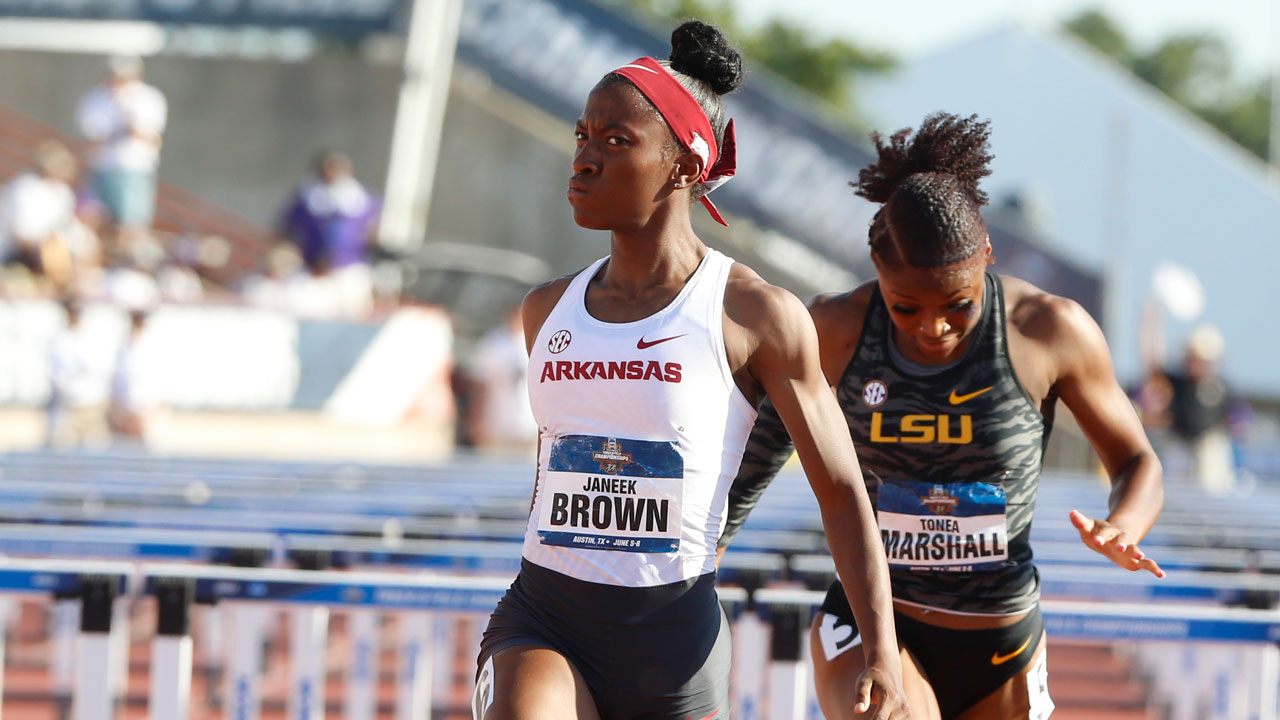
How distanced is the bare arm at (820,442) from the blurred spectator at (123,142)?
42.5 feet

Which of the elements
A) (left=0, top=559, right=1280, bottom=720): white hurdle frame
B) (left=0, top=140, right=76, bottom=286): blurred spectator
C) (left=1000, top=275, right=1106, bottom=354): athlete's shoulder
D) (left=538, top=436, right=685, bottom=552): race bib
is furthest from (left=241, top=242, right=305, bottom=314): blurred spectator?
(left=538, top=436, right=685, bottom=552): race bib

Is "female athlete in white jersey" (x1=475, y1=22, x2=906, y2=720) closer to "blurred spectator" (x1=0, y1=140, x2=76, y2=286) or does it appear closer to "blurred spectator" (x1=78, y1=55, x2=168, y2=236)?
"blurred spectator" (x1=0, y1=140, x2=76, y2=286)

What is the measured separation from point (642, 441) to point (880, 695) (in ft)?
2.07

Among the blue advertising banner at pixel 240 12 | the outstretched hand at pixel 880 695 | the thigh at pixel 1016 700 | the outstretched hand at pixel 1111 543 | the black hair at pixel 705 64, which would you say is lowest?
the thigh at pixel 1016 700

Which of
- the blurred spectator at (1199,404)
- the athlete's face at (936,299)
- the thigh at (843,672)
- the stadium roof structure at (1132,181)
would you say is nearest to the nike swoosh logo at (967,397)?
the athlete's face at (936,299)

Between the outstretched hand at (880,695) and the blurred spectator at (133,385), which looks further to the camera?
the blurred spectator at (133,385)

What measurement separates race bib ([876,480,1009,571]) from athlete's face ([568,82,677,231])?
105cm

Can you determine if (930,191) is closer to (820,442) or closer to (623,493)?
(820,442)

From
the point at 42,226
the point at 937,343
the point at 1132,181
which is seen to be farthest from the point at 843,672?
the point at 1132,181

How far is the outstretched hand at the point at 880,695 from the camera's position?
271cm

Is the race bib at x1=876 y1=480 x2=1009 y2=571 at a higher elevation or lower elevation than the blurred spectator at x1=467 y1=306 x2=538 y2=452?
lower

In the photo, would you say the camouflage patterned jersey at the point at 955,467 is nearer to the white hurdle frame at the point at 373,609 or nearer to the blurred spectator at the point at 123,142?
the white hurdle frame at the point at 373,609

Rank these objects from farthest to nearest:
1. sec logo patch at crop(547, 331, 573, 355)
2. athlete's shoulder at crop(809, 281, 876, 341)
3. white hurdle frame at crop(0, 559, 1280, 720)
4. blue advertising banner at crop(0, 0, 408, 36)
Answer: blue advertising banner at crop(0, 0, 408, 36), white hurdle frame at crop(0, 559, 1280, 720), athlete's shoulder at crop(809, 281, 876, 341), sec logo patch at crop(547, 331, 573, 355)

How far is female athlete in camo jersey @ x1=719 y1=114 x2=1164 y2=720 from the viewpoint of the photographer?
11.2 feet
